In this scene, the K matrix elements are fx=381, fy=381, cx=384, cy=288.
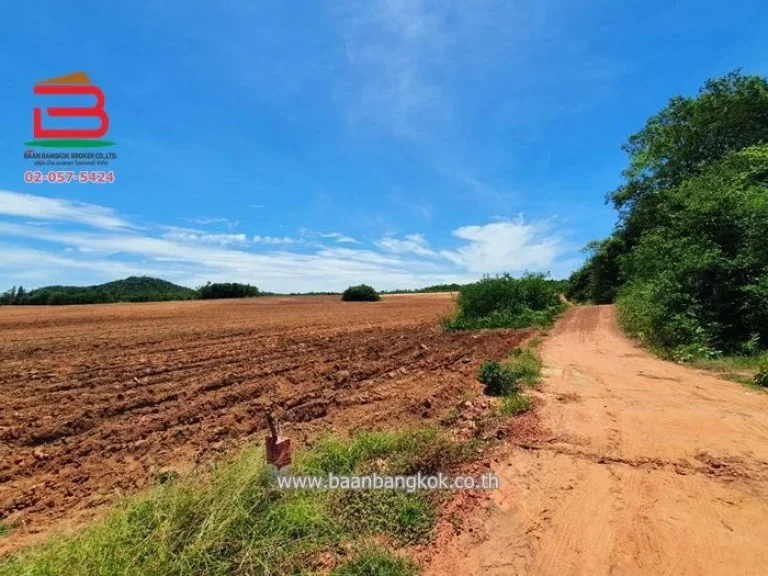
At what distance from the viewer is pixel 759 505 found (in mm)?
3057

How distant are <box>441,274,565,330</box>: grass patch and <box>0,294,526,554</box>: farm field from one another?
5048 millimetres

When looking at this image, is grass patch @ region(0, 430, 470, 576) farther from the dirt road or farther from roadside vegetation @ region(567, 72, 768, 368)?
roadside vegetation @ region(567, 72, 768, 368)

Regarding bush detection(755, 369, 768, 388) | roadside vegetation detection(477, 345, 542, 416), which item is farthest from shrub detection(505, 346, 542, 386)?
bush detection(755, 369, 768, 388)

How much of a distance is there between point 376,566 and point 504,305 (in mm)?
16657

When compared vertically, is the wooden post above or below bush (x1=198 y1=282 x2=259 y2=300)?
below

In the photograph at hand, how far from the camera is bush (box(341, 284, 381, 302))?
48094 mm

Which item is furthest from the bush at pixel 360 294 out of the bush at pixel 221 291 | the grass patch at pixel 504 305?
the grass patch at pixel 504 305

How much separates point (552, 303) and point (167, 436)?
1967 centimetres

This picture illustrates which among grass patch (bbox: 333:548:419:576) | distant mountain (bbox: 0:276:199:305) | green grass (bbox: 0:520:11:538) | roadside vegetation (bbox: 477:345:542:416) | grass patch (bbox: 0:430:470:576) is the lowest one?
green grass (bbox: 0:520:11:538)

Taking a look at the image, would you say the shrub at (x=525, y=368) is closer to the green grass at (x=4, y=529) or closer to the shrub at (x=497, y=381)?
the shrub at (x=497, y=381)

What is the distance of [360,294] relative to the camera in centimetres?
4816

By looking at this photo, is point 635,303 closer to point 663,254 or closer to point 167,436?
point 663,254

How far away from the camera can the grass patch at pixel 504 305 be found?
16.1 metres

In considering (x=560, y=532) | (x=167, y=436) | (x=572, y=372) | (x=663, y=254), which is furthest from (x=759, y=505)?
(x=663, y=254)
